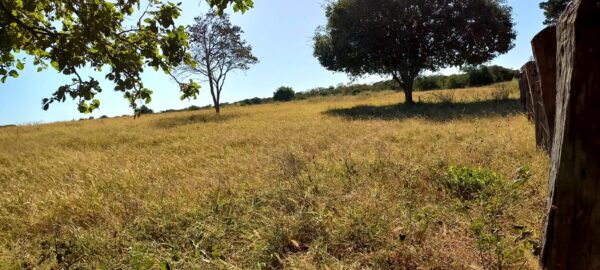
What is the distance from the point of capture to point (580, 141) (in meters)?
1.38

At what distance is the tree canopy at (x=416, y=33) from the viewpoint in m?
18.8

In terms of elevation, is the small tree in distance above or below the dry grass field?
above

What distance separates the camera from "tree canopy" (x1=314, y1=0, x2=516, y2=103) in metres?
18.8

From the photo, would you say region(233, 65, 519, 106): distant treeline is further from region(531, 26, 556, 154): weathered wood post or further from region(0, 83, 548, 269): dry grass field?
region(531, 26, 556, 154): weathered wood post

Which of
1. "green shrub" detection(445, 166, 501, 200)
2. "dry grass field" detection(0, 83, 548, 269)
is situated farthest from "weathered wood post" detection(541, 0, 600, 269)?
"green shrub" detection(445, 166, 501, 200)

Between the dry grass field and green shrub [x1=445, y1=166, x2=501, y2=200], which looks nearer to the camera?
the dry grass field

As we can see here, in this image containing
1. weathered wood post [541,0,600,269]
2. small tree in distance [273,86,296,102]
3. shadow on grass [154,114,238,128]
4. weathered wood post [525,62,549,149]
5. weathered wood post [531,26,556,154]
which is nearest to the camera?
weathered wood post [541,0,600,269]

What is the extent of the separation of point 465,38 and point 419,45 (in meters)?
2.39

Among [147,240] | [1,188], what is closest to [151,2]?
[147,240]

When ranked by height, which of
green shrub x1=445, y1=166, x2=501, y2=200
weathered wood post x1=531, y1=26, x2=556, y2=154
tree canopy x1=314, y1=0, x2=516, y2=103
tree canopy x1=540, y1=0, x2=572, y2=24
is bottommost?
green shrub x1=445, y1=166, x2=501, y2=200

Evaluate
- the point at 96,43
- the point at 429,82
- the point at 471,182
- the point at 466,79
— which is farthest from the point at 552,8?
the point at 96,43

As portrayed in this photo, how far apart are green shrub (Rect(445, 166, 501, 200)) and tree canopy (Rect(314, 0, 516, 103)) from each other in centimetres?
1632

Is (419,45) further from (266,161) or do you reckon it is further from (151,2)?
(151,2)

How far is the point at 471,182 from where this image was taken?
4.22m
